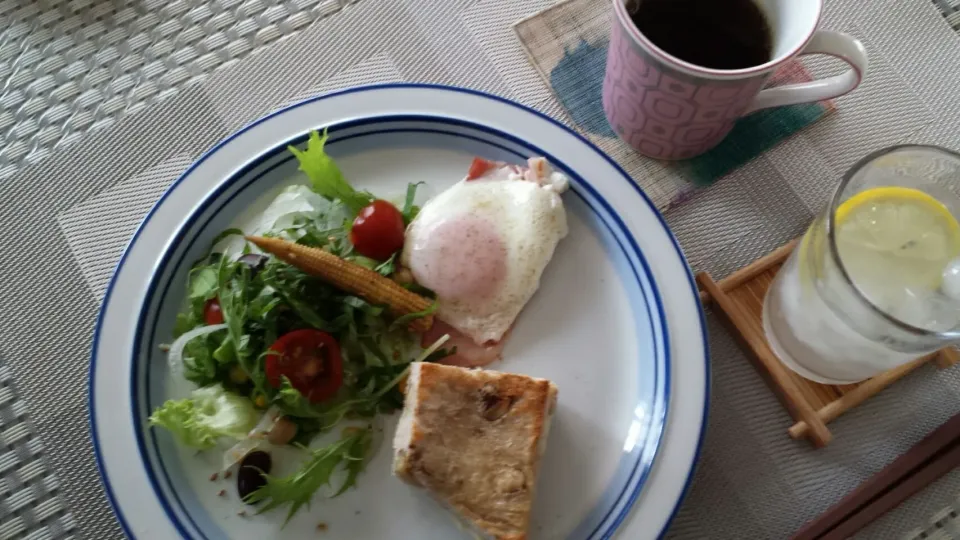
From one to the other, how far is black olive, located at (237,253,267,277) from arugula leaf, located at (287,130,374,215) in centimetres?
18

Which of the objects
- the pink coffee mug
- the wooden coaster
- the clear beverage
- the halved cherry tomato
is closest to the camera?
the clear beverage

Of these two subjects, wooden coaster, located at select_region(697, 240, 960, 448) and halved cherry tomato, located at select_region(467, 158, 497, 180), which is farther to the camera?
halved cherry tomato, located at select_region(467, 158, 497, 180)

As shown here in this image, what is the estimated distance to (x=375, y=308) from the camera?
1324mm

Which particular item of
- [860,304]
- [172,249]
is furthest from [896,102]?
[172,249]

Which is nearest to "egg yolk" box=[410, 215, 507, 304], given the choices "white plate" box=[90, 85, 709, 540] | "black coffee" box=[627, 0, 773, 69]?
"white plate" box=[90, 85, 709, 540]

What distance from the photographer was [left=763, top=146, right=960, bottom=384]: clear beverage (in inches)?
42.7

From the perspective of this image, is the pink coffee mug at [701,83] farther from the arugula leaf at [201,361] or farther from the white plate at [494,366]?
the arugula leaf at [201,361]

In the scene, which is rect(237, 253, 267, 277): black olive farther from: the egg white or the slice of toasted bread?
the slice of toasted bread

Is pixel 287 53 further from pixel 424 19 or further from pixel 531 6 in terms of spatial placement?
pixel 531 6

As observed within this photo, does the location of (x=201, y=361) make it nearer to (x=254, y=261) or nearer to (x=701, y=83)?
(x=254, y=261)

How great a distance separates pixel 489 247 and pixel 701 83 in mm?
512

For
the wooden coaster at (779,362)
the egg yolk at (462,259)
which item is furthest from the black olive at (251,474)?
the wooden coaster at (779,362)

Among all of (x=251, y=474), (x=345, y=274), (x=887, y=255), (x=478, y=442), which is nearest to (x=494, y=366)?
(x=478, y=442)

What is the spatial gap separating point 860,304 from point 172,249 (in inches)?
49.5
